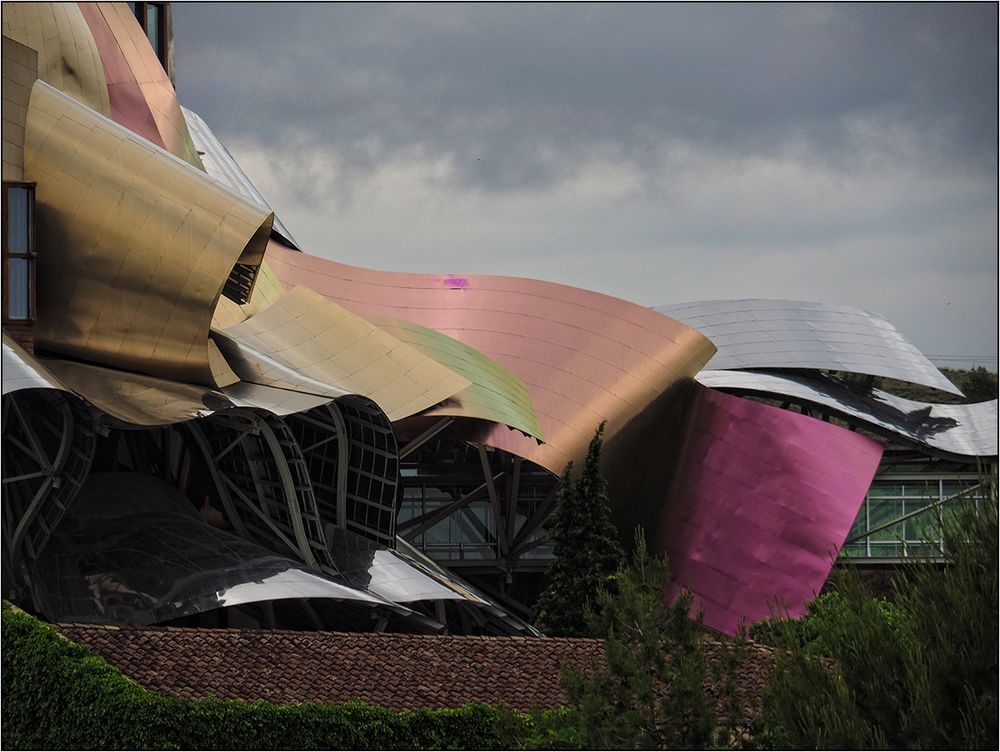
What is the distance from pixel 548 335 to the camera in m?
43.1

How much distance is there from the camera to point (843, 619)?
56.4ft

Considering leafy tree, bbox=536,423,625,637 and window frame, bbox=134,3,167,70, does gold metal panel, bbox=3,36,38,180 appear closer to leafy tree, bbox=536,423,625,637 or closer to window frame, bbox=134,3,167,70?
window frame, bbox=134,3,167,70

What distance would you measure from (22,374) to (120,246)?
5.21m

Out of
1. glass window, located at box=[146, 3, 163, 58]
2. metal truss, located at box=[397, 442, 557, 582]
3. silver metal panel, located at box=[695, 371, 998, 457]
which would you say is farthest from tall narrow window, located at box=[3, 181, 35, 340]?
silver metal panel, located at box=[695, 371, 998, 457]

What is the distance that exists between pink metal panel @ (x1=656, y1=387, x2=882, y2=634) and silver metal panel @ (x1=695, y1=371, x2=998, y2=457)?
16.3ft

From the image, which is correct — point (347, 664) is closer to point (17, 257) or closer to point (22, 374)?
point (22, 374)

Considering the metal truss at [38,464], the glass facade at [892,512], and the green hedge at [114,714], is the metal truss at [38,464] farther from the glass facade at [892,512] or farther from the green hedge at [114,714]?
the glass facade at [892,512]

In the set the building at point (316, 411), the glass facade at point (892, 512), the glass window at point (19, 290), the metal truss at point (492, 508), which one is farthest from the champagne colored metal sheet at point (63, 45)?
the glass facade at point (892, 512)

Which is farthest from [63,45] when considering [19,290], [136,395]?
[136,395]

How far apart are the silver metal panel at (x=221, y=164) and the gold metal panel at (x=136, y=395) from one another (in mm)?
18159

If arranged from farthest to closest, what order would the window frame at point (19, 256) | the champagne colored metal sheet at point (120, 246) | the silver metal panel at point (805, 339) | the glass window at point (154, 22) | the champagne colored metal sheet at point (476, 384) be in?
1. the silver metal panel at point (805, 339)
2. the glass window at point (154, 22)
3. the champagne colored metal sheet at point (476, 384)
4. the champagne colored metal sheet at point (120, 246)
5. the window frame at point (19, 256)

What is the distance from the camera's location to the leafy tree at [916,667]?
15.7m

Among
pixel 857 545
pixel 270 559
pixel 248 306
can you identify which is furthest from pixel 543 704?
pixel 857 545

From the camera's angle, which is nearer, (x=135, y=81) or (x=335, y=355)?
(x=335, y=355)
